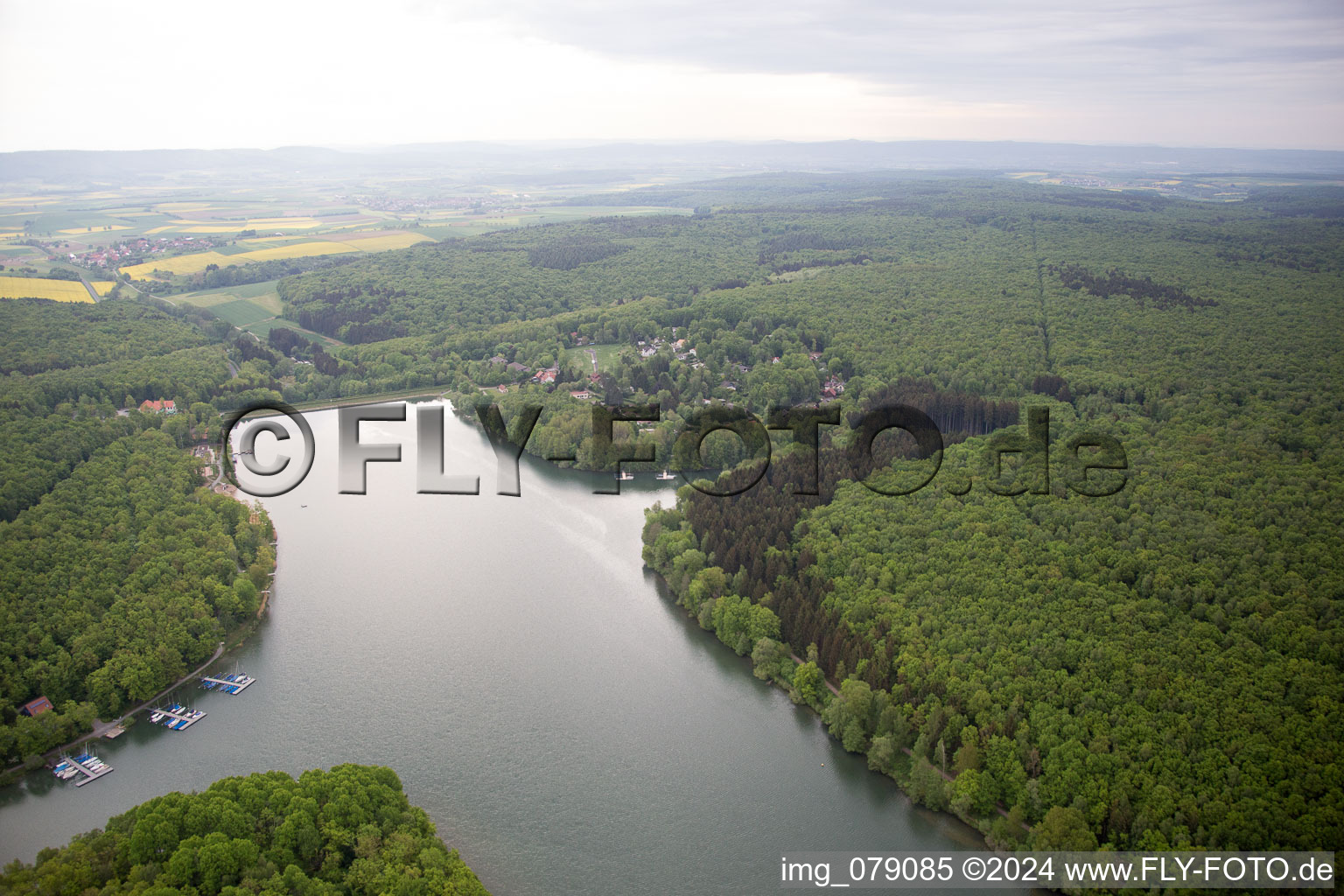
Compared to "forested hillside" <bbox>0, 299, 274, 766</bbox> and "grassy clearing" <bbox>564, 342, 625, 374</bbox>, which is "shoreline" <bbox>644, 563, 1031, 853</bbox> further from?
"grassy clearing" <bbox>564, 342, 625, 374</bbox>

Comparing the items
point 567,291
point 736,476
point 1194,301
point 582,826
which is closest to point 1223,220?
point 1194,301

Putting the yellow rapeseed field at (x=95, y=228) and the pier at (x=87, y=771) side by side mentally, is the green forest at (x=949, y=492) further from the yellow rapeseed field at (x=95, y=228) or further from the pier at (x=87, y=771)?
the yellow rapeseed field at (x=95, y=228)

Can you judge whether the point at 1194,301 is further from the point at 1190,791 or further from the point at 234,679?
the point at 234,679

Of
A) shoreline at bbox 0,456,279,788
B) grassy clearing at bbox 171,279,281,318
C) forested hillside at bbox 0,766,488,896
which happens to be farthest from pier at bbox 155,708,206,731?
grassy clearing at bbox 171,279,281,318

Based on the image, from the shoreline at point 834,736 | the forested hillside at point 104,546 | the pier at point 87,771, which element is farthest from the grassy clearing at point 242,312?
the pier at point 87,771

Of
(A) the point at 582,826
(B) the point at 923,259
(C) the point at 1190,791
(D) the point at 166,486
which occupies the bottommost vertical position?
(A) the point at 582,826

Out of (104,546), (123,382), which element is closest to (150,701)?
(104,546)

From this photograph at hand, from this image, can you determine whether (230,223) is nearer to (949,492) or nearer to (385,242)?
(385,242)

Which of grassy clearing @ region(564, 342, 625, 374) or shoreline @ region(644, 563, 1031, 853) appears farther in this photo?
grassy clearing @ region(564, 342, 625, 374)
